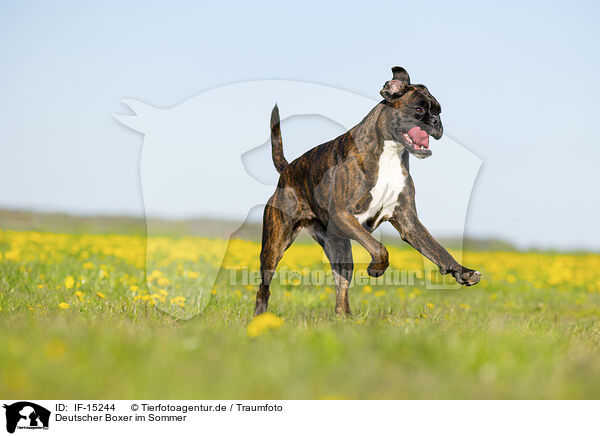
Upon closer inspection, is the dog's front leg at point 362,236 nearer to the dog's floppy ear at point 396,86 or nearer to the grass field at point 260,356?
the grass field at point 260,356

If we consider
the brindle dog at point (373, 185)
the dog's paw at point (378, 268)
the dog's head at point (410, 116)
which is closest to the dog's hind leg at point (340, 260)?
the brindle dog at point (373, 185)

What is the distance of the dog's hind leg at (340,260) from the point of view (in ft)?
17.4

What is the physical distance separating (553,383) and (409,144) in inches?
96.3

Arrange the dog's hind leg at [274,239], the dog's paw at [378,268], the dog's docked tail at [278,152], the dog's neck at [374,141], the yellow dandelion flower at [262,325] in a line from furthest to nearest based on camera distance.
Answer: the dog's docked tail at [278,152], the dog's hind leg at [274,239], the dog's neck at [374,141], the dog's paw at [378,268], the yellow dandelion flower at [262,325]

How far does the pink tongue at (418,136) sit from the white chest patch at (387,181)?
0.13 m

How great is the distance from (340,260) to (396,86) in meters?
1.76

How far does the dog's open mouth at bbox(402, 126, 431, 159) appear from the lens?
4.51 m

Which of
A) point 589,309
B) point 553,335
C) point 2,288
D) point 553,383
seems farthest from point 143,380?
point 589,309

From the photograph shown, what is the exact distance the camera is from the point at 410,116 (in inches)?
178

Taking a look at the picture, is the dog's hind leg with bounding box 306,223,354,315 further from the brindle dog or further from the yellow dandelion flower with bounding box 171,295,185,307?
the yellow dandelion flower with bounding box 171,295,185,307

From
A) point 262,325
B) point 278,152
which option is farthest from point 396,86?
point 262,325
